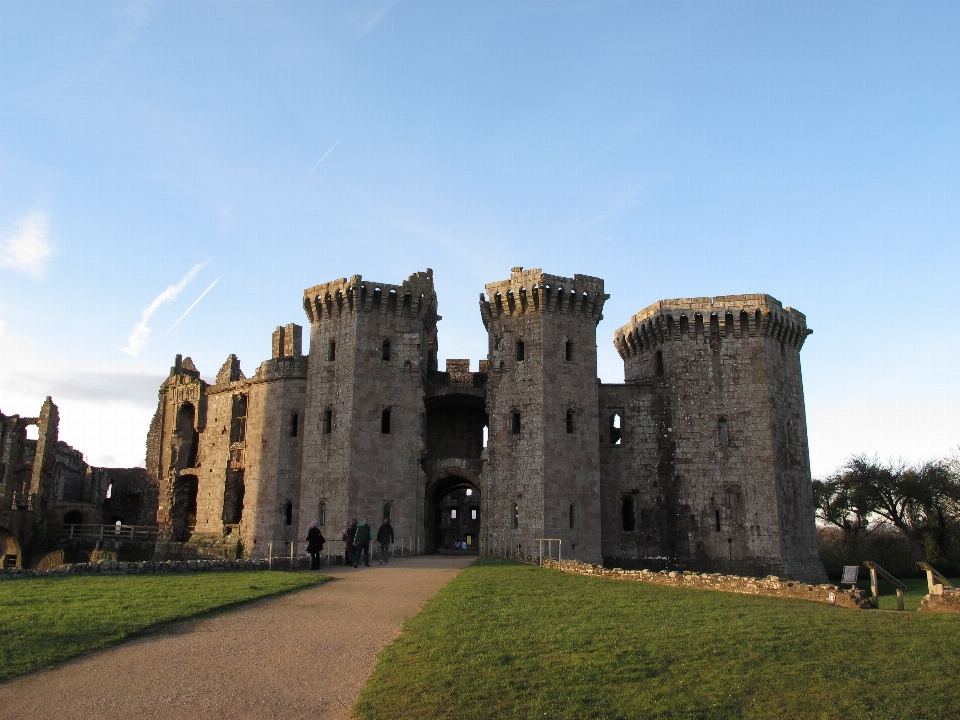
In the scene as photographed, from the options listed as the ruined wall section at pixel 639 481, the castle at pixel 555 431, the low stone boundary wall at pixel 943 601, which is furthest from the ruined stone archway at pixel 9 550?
the low stone boundary wall at pixel 943 601

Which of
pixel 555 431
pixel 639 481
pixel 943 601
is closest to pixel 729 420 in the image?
pixel 639 481

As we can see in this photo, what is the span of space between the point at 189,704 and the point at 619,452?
94.3 ft

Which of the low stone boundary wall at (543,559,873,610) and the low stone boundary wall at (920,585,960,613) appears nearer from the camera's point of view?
the low stone boundary wall at (920,585,960,613)

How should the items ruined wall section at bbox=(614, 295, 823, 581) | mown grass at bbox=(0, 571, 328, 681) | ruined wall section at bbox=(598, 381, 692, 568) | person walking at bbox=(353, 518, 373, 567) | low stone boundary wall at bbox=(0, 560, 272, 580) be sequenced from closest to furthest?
mown grass at bbox=(0, 571, 328, 681)
low stone boundary wall at bbox=(0, 560, 272, 580)
person walking at bbox=(353, 518, 373, 567)
ruined wall section at bbox=(614, 295, 823, 581)
ruined wall section at bbox=(598, 381, 692, 568)

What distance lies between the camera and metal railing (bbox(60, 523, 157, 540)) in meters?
42.0

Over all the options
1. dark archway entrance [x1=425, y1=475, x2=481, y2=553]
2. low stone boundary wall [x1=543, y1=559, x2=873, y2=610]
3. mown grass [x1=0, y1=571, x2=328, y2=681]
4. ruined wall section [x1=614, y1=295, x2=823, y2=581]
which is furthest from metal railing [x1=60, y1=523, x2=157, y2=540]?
low stone boundary wall [x1=543, y1=559, x2=873, y2=610]

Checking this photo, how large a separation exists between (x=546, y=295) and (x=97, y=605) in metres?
24.3

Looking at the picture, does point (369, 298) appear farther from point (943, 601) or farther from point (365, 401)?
point (943, 601)

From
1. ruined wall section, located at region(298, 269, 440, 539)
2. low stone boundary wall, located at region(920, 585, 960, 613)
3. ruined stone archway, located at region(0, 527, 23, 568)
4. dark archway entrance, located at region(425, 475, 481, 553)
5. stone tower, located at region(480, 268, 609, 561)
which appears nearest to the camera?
low stone boundary wall, located at region(920, 585, 960, 613)

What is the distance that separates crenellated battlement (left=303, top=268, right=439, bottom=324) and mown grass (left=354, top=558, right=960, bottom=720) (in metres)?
22.0

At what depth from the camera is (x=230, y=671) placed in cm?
1048

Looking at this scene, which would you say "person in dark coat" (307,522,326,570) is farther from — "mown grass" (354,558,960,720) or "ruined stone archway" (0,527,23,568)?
"ruined stone archway" (0,527,23,568)

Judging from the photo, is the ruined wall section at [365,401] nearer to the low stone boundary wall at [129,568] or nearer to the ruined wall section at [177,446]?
the ruined wall section at [177,446]

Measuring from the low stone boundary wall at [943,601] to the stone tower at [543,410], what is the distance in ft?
55.5
